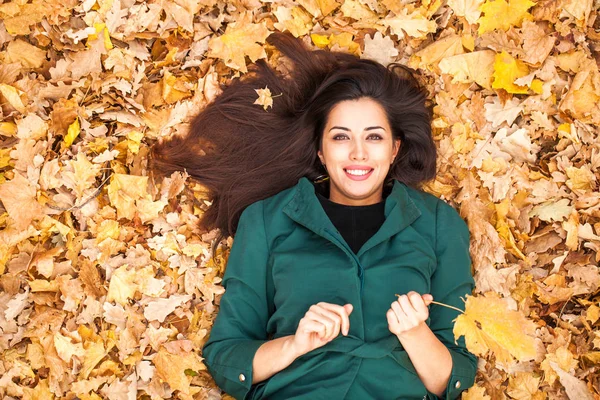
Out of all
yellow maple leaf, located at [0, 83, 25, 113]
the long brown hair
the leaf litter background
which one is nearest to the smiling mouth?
the long brown hair

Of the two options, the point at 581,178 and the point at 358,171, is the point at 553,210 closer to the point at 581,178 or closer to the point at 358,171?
the point at 581,178

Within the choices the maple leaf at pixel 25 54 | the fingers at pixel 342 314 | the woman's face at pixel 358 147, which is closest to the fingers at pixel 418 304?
the fingers at pixel 342 314

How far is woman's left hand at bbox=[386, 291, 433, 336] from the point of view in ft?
8.76

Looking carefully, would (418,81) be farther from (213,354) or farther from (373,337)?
(213,354)

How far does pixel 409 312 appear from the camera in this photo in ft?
8.75

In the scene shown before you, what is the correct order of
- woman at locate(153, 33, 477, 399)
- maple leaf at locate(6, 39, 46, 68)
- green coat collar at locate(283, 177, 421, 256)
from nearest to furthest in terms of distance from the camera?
woman at locate(153, 33, 477, 399)
green coat collar at locate(283, 177, 421, 256)
maple leaf at locate(6, 39, 46, 68)

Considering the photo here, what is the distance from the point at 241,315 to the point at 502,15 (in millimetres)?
2080

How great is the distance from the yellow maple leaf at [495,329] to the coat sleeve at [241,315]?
0.92 meters

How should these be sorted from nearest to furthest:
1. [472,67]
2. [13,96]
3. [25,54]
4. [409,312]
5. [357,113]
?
1. [409,312]
2. [357,113]
3. [13,96]
4. [25,54]
5. [472,67]

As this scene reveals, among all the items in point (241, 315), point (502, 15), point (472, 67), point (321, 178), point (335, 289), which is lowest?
point (241, 315)

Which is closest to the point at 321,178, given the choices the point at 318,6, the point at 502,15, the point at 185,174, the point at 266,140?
the point at 266,140

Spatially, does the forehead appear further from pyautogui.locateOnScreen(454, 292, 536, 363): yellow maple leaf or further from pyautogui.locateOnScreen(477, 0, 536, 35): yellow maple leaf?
pyautogui.locateOnScreen(454, 292, 536, 363): yellow maple leaf

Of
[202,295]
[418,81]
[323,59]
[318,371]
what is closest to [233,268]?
[202,295]

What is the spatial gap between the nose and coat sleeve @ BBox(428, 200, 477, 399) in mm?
520
